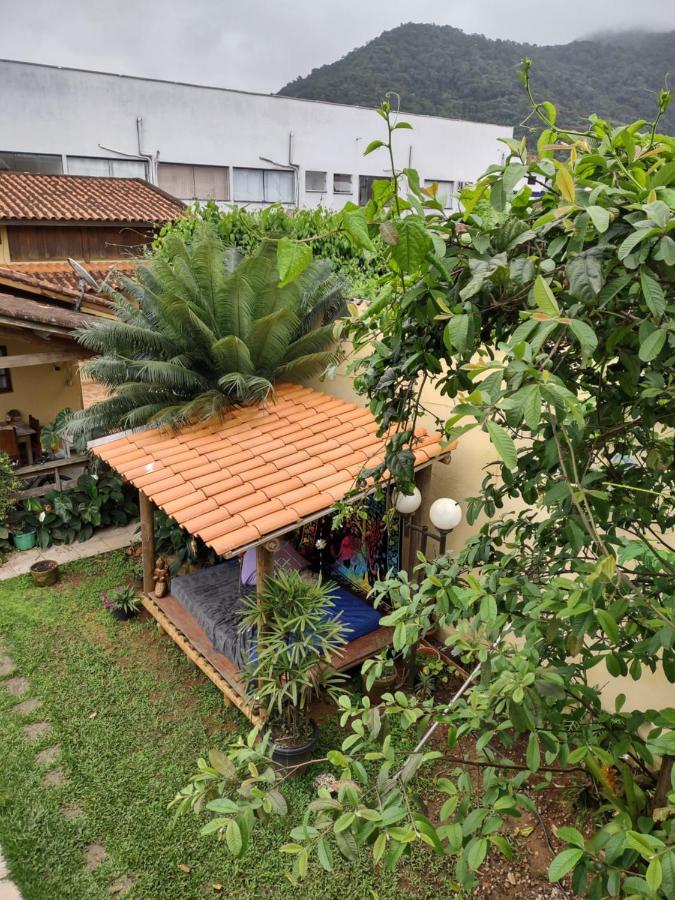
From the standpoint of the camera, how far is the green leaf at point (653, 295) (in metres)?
1.57

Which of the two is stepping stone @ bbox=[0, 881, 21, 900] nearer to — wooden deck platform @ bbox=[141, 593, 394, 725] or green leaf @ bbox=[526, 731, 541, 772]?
wooden deck platform @ bbox=[141, 593, 394, 725]

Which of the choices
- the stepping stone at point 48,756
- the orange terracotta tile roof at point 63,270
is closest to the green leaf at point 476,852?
the stepping stone at point 48,756

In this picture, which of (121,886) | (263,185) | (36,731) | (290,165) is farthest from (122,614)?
(290,165)

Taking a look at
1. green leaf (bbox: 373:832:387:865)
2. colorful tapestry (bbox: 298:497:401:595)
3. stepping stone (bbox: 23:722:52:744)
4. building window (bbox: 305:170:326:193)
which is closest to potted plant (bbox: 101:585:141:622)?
stepping stone (bbox: 23:722:52:744)

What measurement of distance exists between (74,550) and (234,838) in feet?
28.4

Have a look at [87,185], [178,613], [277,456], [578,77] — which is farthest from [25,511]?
[578,77]

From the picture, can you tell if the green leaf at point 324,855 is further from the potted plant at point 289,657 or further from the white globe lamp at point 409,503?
the white globe lamp at point 409,503

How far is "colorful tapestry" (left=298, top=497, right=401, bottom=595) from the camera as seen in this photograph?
6930 millimetres

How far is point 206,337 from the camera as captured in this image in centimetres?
724

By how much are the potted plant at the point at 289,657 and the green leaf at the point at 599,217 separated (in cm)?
438

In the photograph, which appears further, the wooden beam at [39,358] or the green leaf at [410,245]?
the wooden beam at [39,358]

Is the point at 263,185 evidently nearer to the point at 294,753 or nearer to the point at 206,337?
the point at 206,337

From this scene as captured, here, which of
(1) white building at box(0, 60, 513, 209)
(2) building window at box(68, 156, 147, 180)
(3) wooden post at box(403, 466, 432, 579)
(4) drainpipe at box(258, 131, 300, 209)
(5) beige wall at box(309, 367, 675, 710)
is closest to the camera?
(5) beige wall at box(309, 367, 675, 710)

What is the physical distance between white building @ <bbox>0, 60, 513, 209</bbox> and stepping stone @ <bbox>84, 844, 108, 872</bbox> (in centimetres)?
2133
